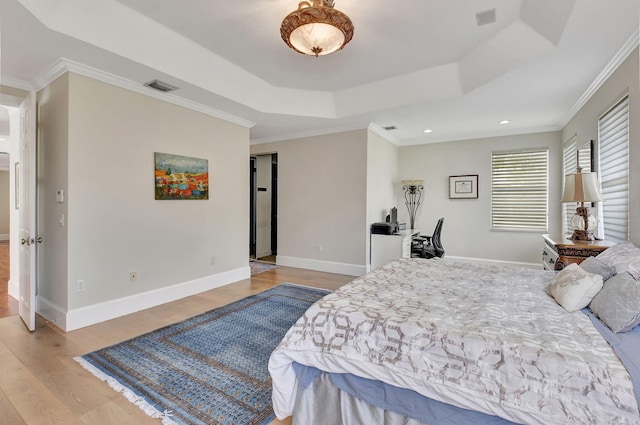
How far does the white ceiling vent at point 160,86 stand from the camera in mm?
3219

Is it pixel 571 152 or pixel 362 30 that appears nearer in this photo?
pixel 362 30

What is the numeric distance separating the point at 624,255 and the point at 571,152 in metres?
3.23

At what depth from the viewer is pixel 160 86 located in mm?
3316

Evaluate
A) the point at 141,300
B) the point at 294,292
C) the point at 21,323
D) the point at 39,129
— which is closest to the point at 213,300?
the point at 141,300

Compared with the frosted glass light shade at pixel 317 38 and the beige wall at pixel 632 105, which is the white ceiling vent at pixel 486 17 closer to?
the beige wall at pixel 632 105

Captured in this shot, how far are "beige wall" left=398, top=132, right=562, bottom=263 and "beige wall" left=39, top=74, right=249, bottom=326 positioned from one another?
14.2 feet

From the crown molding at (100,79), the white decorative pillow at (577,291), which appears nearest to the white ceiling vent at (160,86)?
the crown molding at (100,79)

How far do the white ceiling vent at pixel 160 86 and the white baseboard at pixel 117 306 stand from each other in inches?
92.5

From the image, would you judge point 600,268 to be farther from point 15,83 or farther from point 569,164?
point 15,83

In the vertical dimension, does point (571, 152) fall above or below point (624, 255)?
above

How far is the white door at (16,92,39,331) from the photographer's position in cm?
281

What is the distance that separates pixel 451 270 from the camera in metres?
2.52

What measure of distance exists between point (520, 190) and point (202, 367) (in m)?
5.85

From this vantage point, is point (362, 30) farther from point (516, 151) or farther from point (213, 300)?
point (516, 151)
